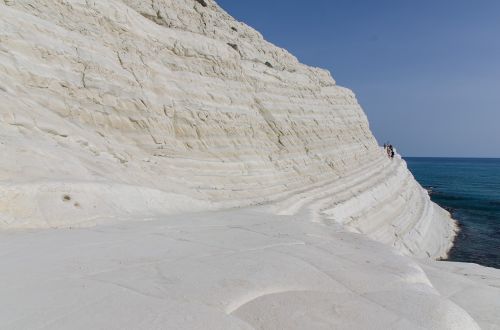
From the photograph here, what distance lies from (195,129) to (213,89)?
74.6 inches

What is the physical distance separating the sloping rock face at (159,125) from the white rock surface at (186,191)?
46mm

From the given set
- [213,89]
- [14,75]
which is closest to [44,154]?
[14,75]

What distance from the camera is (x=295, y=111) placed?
52.4ft

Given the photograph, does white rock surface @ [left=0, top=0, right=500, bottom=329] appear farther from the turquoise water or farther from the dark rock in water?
the turquoise water

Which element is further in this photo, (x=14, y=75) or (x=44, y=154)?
(x=14, y=75)

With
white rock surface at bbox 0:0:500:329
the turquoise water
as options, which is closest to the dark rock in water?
white rock surface at bbox 0:0:500:329

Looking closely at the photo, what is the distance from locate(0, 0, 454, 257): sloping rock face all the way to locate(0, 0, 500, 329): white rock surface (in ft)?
0.15

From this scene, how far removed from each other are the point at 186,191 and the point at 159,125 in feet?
6.94

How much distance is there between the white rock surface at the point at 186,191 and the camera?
3.10m

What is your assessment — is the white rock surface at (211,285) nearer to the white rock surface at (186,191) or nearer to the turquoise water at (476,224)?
the white rock surface at (186,191)

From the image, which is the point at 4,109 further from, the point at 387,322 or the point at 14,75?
the point at 387,322

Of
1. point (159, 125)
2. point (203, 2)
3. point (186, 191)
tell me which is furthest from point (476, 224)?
point (159, 125)

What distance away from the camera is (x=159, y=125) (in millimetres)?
10250

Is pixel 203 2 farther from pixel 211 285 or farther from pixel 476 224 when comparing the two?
pixel 476 224
